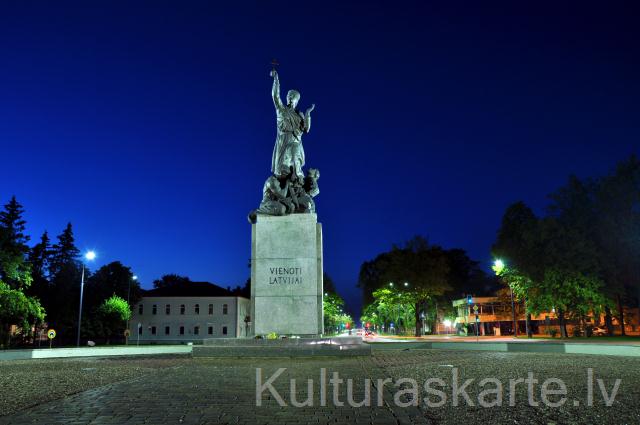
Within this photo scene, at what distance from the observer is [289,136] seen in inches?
793

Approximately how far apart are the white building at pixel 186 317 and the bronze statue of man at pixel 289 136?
226ft

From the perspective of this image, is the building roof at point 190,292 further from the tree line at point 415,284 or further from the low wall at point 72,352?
the low wall at point 72,352

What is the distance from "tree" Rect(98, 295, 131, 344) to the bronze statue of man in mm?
57836

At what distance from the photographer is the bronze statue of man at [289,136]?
1992 cm

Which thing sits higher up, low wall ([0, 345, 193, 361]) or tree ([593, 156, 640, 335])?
tree ([593, 156, 640, 335])

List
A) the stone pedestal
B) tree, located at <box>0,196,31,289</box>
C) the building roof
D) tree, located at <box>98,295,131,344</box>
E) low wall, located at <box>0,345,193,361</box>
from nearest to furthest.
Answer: the stone pedestal, low wall, located at <box>0,345,193,361</box>, tree, located at <box>0,196,31,289</box>, tree, located at <box>98,295,131,344</box>, the building roof

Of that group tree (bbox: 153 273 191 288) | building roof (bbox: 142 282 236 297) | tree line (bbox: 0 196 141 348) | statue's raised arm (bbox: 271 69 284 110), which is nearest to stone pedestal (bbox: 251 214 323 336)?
statue's raised arm (bbox: 271 69 284 110)

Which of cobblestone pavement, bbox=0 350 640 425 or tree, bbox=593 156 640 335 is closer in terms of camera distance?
cobblestone pavement, bbox=0 350 640 425

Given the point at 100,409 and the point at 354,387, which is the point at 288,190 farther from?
the point at 100,409

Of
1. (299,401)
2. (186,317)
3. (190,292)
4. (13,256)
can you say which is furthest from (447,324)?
(299,401)

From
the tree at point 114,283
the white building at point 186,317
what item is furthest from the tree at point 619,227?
the tree at point 114,283

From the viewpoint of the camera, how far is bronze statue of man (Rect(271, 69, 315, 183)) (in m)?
19.9

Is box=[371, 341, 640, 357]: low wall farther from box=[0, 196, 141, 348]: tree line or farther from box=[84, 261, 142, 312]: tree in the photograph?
box=[84, 261, 142, 312]: tree

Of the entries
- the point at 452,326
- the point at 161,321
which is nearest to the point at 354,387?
the point at 161,321
